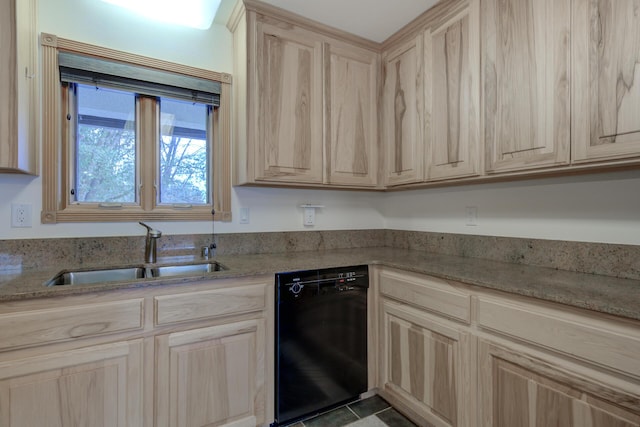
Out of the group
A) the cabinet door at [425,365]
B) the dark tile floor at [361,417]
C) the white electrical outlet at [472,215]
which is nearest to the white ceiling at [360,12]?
the white electrical outlet at [472,215]

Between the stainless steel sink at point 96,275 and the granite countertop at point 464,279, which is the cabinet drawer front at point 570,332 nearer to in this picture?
the granite countertop at point 464,279

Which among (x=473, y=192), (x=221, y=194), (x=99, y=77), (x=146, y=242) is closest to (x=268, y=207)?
(x=221, y=194)

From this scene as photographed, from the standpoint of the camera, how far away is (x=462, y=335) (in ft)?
4.46

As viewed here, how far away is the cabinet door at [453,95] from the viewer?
1.60m

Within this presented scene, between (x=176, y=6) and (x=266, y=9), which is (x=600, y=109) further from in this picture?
(x=176, y=6)

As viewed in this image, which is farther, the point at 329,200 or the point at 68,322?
the point at 329,200

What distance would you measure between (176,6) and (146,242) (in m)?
1.34

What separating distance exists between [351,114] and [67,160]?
1.73 metres

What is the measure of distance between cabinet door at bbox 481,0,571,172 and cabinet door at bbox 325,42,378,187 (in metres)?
0.79

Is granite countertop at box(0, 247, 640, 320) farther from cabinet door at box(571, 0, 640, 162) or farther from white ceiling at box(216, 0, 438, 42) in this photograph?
white ceiling at box(216, 0, 438, 42)

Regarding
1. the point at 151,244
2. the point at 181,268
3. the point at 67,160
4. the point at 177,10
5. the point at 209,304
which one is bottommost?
the point at 209,304

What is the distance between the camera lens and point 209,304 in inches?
55.5

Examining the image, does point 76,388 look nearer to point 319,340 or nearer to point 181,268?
point 181,268

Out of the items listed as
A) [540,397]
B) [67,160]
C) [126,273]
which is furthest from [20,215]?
[540,397]
